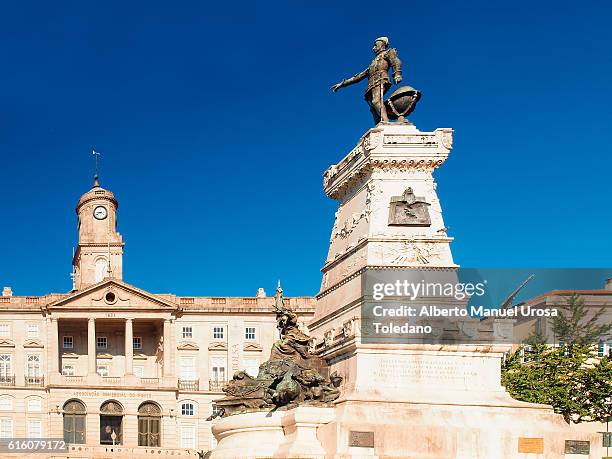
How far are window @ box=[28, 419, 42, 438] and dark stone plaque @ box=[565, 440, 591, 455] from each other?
222ft

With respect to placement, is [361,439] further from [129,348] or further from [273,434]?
[129,348]

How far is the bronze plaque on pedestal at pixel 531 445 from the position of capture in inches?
1435

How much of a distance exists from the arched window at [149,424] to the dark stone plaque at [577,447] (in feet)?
216

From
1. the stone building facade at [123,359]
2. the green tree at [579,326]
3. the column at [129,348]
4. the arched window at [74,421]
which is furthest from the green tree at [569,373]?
the column at [129,348]

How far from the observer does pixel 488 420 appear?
121 ft

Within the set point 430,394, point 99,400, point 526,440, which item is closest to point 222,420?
point 430,394

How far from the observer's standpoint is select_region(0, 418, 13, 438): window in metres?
96.8

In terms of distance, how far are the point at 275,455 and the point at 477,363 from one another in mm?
7036

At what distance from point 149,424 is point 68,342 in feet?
34.9

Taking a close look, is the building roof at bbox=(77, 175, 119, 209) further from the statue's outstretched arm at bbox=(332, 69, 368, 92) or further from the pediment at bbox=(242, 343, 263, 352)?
the statue's outstretched arm at bbox=(332, 69, 368, 92)

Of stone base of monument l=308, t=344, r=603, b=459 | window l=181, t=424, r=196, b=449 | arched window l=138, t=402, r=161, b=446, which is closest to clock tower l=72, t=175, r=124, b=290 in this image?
arched window l=138, t=402, r=161, b=446

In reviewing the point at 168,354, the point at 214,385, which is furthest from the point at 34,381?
the point at 214,385

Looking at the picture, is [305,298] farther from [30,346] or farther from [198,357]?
[30,346]

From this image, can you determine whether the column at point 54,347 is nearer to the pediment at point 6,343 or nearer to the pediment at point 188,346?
Result: the pediment at point 6,343
